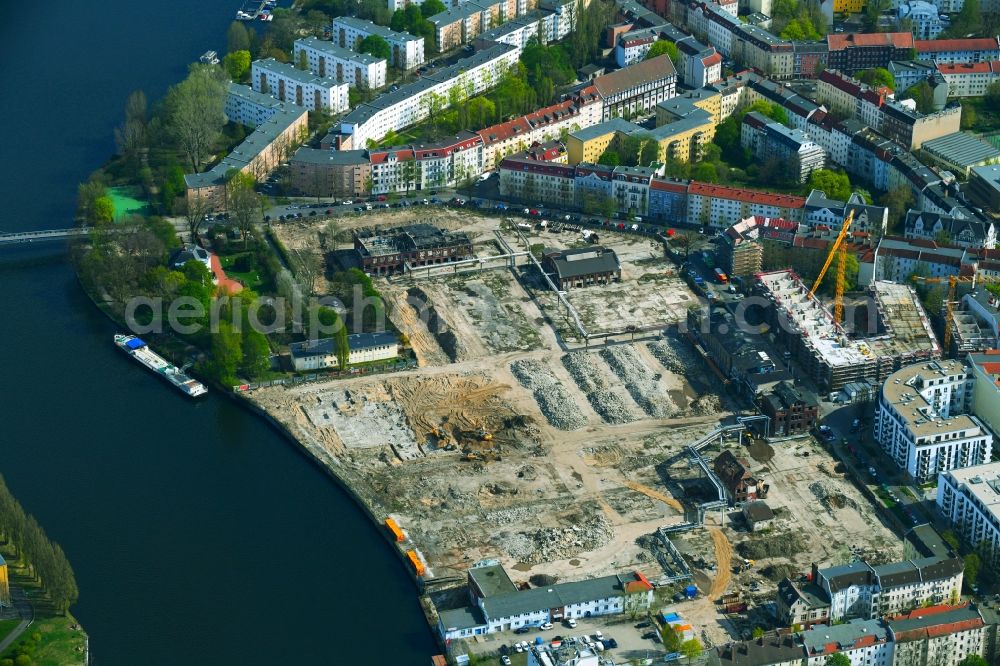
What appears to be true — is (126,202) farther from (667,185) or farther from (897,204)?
(897,204)

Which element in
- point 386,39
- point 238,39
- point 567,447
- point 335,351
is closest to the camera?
point 567,447

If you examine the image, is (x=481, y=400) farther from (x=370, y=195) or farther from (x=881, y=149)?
(x=881, y=149)

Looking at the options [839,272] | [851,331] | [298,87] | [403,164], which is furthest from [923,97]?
[298,87]

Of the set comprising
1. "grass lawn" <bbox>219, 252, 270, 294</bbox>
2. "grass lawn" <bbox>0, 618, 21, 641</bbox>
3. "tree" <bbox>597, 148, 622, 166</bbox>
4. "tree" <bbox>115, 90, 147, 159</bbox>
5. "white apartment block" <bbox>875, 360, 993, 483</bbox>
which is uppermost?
"tree" <bbox>115, 90, 147, 159</bbox>

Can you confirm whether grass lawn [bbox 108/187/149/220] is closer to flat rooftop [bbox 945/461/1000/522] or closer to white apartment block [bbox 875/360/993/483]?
white apartment block [bbox 875/360/993/483]

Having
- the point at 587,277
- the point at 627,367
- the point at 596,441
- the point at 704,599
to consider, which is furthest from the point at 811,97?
the point at 704,599

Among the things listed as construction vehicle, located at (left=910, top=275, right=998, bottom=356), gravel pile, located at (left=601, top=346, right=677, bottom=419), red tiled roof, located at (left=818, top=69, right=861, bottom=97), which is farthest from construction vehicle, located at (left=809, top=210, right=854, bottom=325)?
red tiled roof, located at (left=818, top=69, right=861, bottom=97)
